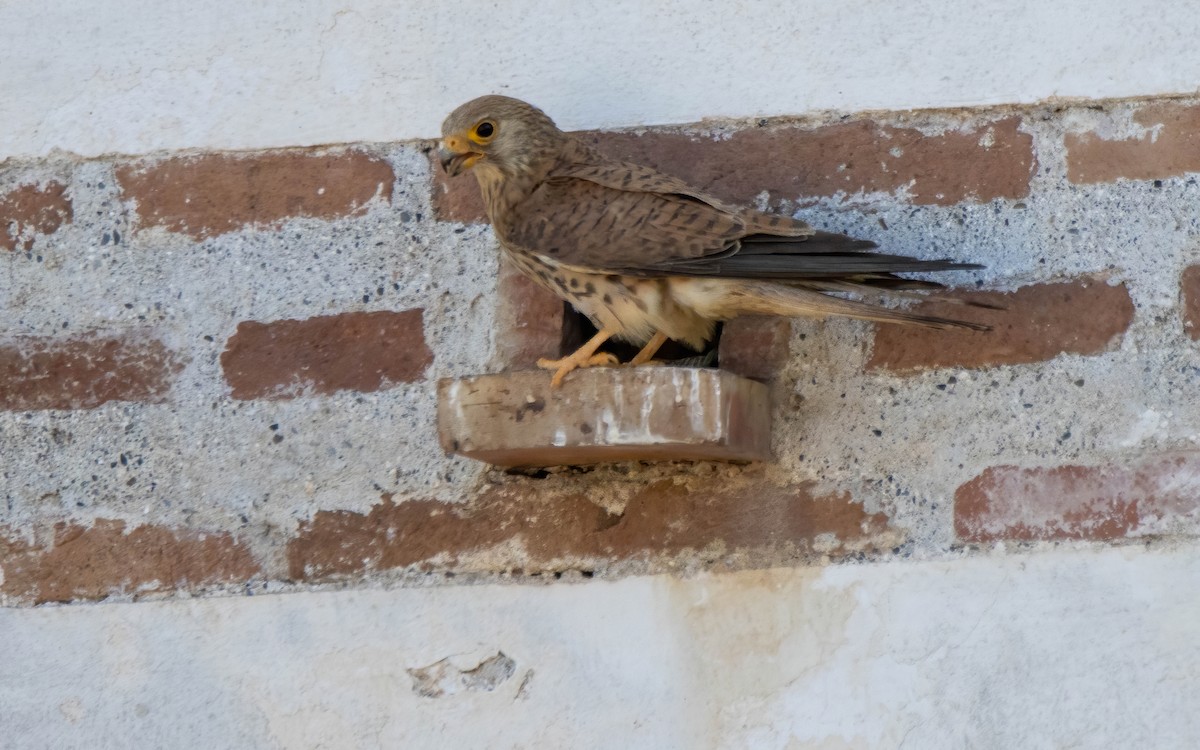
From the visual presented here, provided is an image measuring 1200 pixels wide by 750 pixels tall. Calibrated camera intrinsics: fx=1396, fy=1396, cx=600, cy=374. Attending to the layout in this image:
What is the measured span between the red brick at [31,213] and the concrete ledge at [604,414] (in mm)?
734

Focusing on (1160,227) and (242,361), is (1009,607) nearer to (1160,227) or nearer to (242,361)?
(1160,227)

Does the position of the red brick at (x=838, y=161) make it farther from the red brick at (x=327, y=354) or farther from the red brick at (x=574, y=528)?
the red brick at (x=574, y=528)

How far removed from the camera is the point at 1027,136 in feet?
6.55

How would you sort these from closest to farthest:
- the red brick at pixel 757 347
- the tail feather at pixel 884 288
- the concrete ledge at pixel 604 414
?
the concrete ledge at pixel 604 414, the tail feather at pixel 884 288, the red brick at pixel 757 347

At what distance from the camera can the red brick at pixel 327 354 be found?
2.05 m

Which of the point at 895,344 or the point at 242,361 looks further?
the point at 242,361

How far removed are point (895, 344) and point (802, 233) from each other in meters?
A: 0.21

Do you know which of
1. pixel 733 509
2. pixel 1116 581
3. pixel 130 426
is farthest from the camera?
pixel 130 426

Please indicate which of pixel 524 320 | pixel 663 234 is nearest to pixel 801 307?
pixel 663 234

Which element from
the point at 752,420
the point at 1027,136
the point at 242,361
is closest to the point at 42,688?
the point at 242,361

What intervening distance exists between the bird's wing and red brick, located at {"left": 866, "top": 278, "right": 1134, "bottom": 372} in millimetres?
115

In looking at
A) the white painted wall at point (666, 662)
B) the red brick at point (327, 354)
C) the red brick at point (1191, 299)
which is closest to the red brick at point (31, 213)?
the red brick at point (327, 354)

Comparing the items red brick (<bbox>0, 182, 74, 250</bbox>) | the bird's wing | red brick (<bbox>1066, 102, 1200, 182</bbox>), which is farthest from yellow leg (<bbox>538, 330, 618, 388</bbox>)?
red brick (<bbox>0, 182, 74, 250</bbox>)

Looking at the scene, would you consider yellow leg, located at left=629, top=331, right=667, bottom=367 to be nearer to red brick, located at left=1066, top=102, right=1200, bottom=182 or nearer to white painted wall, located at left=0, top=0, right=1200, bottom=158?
white painted wall, located at left=0, top=0, right=1200, bottom=158
